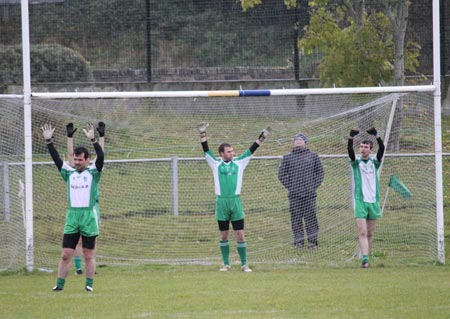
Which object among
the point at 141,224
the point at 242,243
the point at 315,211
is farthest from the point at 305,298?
the point at 141,224

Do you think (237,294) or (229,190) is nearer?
(237,294)

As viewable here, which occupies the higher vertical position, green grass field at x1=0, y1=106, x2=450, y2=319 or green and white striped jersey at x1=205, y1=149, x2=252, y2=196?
green and white striped jersey at x1=205, y1=149, x2=252, y2=196

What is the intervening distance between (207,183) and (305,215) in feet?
8.82

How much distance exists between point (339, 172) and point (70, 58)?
9415mm

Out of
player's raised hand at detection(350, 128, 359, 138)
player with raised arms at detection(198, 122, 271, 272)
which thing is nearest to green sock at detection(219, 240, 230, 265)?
player with raised arms at detection(198, 122, 271, 272)

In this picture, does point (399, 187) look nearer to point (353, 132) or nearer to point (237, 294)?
point (353, 132)

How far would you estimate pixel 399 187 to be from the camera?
14305 mm

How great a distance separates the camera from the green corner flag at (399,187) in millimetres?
14203

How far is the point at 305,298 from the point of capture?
10609 millimetres

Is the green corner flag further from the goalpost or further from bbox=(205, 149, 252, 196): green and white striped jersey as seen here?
bbox=(205, 149, 252, 196): green and white striped jersey

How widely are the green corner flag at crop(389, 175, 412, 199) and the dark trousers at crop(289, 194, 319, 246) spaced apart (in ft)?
4.16

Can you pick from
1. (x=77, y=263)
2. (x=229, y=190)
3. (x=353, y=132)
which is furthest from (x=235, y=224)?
(x=77, y=263)

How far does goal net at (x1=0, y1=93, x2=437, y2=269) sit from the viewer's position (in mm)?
14578

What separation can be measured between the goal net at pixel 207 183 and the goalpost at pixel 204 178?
0.02 m
